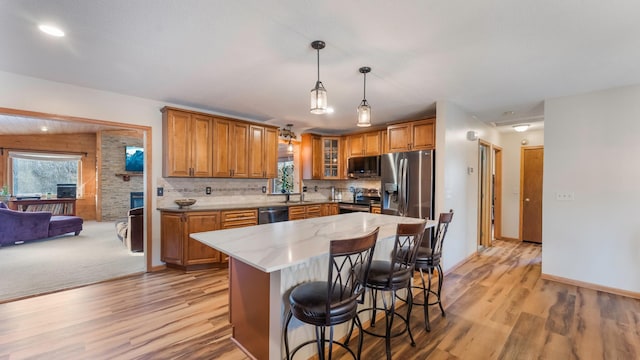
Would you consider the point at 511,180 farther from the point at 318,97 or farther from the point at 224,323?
the point at 224,323

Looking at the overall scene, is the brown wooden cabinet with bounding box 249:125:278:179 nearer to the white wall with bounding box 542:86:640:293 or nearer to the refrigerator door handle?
the refrigerator door handle

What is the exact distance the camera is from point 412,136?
14.5 ft

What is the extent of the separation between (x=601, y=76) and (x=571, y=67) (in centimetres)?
57

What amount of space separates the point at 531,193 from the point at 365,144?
371cm

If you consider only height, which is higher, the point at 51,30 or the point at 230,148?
the point at 51,30

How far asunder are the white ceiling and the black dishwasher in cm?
177

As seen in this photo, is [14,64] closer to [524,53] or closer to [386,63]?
[386,63]

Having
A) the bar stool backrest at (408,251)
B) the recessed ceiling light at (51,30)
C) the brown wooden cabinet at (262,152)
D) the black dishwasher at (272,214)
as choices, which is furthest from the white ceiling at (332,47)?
the black dishwasher at (272,214)

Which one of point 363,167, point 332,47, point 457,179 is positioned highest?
point 332,47

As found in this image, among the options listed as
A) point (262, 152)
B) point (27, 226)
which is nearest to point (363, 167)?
point (262, 152)

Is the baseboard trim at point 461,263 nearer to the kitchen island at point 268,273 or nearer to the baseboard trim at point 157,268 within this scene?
the kitchen island at point 268,273

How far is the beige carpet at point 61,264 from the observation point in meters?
3.34

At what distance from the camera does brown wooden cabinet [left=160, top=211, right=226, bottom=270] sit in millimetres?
3758

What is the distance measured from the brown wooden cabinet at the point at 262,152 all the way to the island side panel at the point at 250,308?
8.95 ft
